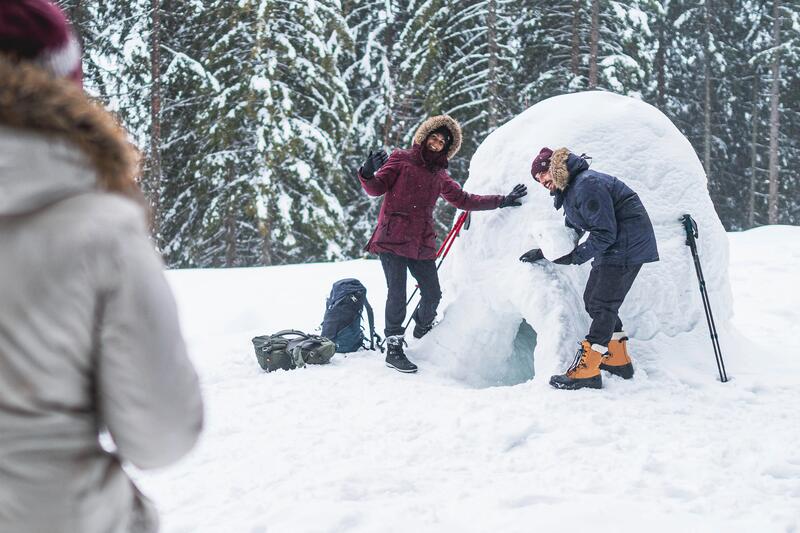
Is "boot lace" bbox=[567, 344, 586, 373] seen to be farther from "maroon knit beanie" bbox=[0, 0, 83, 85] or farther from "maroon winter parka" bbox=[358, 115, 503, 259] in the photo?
"maroon knit beanie" bbox=[0, 0, 83, 85]

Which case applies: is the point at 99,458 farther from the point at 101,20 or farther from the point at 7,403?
the point at 101,20

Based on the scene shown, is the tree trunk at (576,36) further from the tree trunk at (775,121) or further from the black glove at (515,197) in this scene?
the black glove at (515,197)

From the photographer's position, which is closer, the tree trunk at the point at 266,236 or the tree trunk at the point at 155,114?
the tree trunk at the point at 266,236

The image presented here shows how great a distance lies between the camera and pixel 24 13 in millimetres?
983

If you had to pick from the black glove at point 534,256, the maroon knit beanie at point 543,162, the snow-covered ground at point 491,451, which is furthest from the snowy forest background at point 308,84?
the maroon knit beanie at point 543,162

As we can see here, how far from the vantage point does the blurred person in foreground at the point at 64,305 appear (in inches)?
37.0

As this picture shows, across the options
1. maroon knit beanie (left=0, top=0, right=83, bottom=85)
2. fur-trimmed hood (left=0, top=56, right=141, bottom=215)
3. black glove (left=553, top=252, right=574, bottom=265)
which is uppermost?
maroon knit beanie (left=0, top=0, right=83, bottom=85)

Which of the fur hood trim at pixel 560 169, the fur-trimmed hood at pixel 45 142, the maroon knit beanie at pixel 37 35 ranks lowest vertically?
the fur-trimmed hood at pixel 45 142

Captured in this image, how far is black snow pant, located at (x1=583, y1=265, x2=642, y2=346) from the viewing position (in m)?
4.18

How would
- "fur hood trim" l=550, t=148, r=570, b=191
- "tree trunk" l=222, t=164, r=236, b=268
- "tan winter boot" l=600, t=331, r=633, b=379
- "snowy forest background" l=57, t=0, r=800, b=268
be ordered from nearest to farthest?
"fur hood trim" l=550, t=148, r=570, b=191 → "tan winter boot" l=600, t=331, r=633, b=379 → "snowy forest background" l=57, t=0, r=800, b=268 → "tree trunk" l=222, t=164, r=236, b=268

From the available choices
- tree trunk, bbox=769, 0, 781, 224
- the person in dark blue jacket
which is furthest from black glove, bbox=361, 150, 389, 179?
tree trunk, bbox=769, 0, 781, 224

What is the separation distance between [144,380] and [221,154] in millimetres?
13768

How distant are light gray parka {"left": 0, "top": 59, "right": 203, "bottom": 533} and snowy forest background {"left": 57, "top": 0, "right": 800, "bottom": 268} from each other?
12.4m

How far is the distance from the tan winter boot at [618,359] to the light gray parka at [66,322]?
3.88 metres
